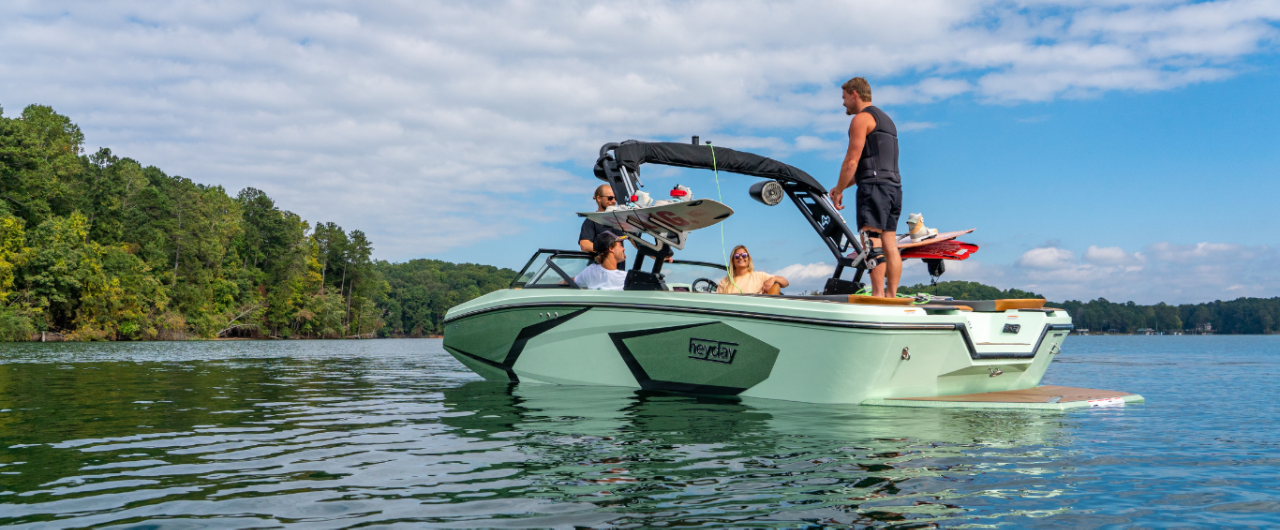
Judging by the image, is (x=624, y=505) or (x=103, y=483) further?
(x=103, y=483)

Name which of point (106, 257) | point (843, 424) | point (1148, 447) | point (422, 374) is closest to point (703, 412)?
point (843, 424)

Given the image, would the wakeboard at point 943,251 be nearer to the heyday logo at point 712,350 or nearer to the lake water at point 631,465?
the lake water at point 631,465

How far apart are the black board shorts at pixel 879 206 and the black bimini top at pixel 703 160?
1.74 meters

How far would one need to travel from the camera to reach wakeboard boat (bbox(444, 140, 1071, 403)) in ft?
19.2

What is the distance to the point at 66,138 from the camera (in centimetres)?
5606

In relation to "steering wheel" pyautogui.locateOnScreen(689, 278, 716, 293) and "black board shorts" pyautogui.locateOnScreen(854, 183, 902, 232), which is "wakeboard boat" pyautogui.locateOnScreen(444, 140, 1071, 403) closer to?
"steering wheel" pyautogui.locateOnScreen(689, 278, 716, 293)

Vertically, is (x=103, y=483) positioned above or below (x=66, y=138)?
below

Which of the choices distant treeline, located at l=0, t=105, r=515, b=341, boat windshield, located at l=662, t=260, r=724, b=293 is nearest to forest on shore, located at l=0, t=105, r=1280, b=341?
distant treeline, located at l=0, t=105, r=515, b=341

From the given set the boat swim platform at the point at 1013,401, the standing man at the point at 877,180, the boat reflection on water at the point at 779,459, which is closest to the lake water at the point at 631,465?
the boat reflection on water at the point at 779,459

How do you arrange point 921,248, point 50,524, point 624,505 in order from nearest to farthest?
point 50,524
point 624,505
point 921,248

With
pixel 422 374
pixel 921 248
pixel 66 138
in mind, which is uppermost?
pixel 66 138

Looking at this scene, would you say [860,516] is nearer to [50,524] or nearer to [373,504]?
[373,504]

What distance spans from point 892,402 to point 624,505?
3.44m

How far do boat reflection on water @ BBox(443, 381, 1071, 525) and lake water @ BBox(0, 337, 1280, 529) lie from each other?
0.06 ft
